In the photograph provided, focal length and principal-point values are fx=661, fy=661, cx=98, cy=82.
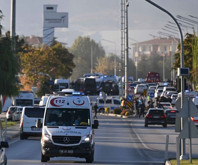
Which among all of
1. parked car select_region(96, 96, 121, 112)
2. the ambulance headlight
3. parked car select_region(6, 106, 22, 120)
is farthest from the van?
parked car select_region(96, 96, 121, 112)

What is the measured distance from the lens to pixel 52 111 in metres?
23.1

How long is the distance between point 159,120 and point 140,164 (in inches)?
1170

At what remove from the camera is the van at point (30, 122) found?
35750 millimetres

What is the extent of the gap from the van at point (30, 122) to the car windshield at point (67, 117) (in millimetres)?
12893

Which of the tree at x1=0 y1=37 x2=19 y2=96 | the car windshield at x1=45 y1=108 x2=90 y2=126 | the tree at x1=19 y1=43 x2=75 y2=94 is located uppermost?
the tree at x1=19 y1=43 x2=75 y2=94

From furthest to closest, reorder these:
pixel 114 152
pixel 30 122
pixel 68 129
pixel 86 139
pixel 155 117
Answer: pixel 155 117
pixel 30 122
pixel 114 152
pixel 68 129
pixel 86 139

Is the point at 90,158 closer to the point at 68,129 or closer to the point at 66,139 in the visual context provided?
the point at 66,139

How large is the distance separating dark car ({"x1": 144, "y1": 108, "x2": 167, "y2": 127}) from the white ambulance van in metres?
28.8

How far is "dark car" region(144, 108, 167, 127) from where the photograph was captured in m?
51.8

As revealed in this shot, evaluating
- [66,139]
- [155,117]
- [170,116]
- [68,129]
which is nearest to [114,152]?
[68,129]

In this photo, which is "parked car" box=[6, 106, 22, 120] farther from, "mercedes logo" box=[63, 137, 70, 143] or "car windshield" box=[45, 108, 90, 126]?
"mercedes logo" box=[63, 137, 70, 143]

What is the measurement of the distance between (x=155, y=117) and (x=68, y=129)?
30.5 meters

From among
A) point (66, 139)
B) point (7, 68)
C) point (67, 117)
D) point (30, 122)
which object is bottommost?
point (30, 122)

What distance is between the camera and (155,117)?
52.2m
